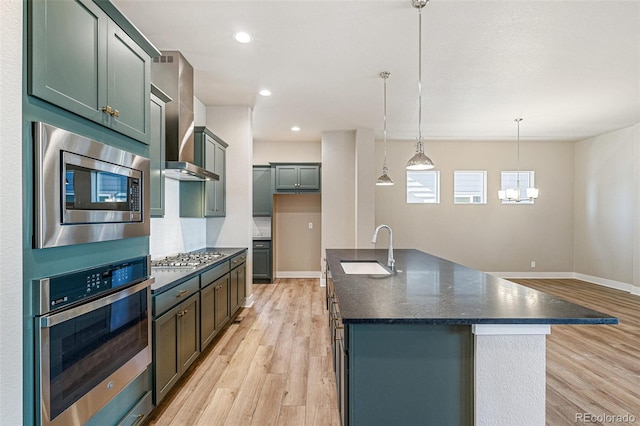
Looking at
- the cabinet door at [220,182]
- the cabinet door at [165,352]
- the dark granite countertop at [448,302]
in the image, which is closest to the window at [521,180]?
the dark granite countertop at [448,302]

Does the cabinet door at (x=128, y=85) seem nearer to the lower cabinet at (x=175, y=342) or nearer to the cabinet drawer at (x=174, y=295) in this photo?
the cabinet drawer at (x=174, y=295)

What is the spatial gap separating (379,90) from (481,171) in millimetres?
3965

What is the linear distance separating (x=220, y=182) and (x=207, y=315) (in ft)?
6.45

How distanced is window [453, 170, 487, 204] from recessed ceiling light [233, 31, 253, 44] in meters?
5.44

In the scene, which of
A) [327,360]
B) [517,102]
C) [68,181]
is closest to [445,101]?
[517,102]

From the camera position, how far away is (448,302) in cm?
170

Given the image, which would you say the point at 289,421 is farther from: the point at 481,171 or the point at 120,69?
the point at 481,171

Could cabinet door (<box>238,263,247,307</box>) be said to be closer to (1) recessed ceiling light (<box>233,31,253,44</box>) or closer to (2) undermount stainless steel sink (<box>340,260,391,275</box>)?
(2) undermount stainless steel sink (<box>340,260,391,275</box>)

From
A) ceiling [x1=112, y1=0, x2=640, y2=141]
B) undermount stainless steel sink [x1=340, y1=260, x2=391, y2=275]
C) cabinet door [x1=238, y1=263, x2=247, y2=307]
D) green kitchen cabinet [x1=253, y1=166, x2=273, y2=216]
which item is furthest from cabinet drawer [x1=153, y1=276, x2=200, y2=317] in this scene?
green kitchen cabinet [x1=253, y1=166, x2=273, y2=216]

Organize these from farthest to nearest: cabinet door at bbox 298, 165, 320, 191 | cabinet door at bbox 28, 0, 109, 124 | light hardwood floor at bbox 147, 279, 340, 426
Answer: cabinet door at bbox 298, 165, 320, 191 → light hardwood floor at bbox 147, 279, 340, 426 → cabinet door at bbox 28, 0, 109, 124

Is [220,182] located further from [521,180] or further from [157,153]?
[521,180]

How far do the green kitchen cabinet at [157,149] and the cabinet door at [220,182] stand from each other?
1.38 metres

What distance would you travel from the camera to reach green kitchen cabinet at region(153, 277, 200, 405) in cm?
210

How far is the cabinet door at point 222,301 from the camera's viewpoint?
131 inches
